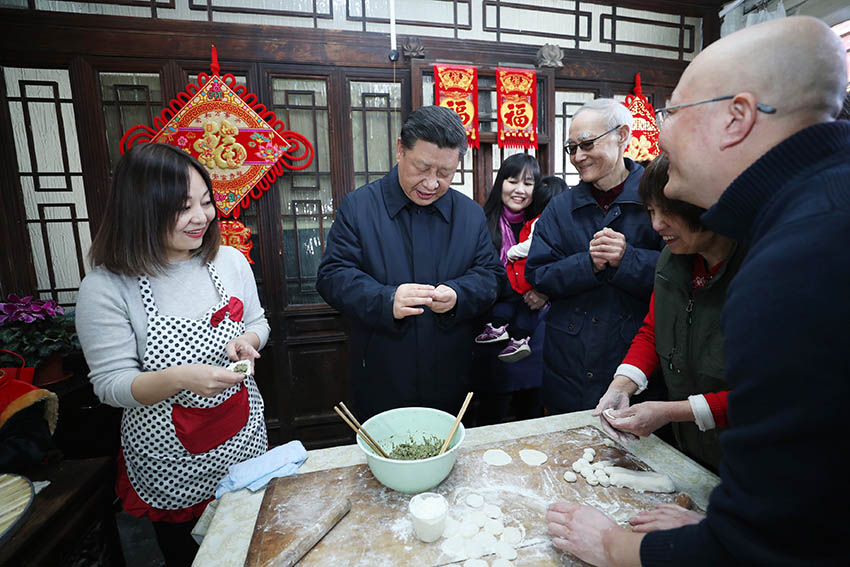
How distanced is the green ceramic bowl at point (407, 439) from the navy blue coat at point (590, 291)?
2.81ft

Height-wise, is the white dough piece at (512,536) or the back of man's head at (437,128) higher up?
the back of man's head at (437,128)

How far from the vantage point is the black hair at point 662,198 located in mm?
1167

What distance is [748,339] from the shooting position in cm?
55

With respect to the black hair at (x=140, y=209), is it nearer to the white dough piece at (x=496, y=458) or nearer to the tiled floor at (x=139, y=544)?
the white dough piece at (x=496, y=458)

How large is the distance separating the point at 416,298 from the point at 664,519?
102 cm

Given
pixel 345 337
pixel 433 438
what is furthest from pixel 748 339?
pixel 345 337

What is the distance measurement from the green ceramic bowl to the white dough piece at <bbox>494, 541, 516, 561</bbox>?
222 mm

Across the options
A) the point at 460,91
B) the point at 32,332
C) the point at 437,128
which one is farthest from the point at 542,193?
the point at 32,332

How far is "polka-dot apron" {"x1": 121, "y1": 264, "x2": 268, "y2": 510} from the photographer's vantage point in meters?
1.38

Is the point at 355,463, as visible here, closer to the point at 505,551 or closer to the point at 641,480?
the point at 505,551

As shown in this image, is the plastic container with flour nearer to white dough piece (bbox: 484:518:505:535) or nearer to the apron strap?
white dough piece (bbox: 484:518:505:535)

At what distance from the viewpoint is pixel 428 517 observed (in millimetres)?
907

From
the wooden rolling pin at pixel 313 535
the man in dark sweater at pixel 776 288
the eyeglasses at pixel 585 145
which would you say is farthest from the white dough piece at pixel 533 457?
the eyeglasses at pixel 585 145

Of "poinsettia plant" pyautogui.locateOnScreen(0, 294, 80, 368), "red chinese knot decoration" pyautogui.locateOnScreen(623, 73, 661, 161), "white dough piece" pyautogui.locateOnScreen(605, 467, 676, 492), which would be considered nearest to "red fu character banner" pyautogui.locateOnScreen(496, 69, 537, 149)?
"red chinese knot decoration" pyautogui.locateOnScreen(623, 73, 661, 161)
